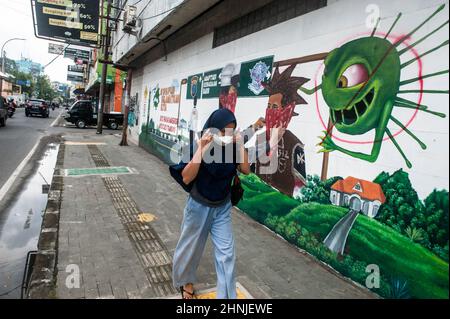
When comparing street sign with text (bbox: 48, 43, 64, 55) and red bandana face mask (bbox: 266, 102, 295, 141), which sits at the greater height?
street sign with text (bbox: 48, 43, 64, 55)

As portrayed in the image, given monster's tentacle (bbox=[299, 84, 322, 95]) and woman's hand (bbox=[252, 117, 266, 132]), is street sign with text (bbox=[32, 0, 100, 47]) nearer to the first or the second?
woman's hand (bbox=[252, 117, 266, 132])

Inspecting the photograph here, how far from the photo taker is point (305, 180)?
453cm

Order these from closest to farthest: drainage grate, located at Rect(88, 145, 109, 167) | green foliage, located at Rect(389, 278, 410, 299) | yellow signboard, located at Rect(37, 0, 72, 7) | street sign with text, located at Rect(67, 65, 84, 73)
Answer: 1. green foliage, located at Rect(389, 278, 410, 299)
2. drainage grate, located at Rect(88, 145, 109, 167)
3. yellow signboard, located at Rect(37, 0, 72, 7)
4. street sign with text, located at Rect(67, 65, 84, 73)

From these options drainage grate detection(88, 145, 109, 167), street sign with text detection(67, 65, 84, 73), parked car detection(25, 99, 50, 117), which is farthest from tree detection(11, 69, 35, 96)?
drainage grate detection(88, 145, 109, 167)

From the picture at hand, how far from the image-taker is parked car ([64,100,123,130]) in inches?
875

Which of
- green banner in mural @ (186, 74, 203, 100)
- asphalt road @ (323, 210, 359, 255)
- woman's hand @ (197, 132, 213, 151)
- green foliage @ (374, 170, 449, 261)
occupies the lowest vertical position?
asphalt road @ (323, 210, 359, 255)

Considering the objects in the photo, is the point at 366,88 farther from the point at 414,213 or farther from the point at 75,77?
the point at 75,77

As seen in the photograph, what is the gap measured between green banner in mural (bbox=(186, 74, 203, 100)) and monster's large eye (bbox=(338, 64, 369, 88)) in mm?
4638

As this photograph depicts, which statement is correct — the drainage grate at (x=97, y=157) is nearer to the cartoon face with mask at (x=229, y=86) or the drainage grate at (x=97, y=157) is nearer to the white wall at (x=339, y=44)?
the cartoon face with mask at (x=229, y=86)

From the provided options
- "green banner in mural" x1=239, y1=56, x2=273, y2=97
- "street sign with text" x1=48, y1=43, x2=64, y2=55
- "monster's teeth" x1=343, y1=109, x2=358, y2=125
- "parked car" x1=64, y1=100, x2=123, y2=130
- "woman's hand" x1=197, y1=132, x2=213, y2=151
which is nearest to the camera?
"woman's hand" x1=197, y1=132, x2=213, y2=151

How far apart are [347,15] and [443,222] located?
2505 mm

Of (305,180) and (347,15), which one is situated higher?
(347,15)
